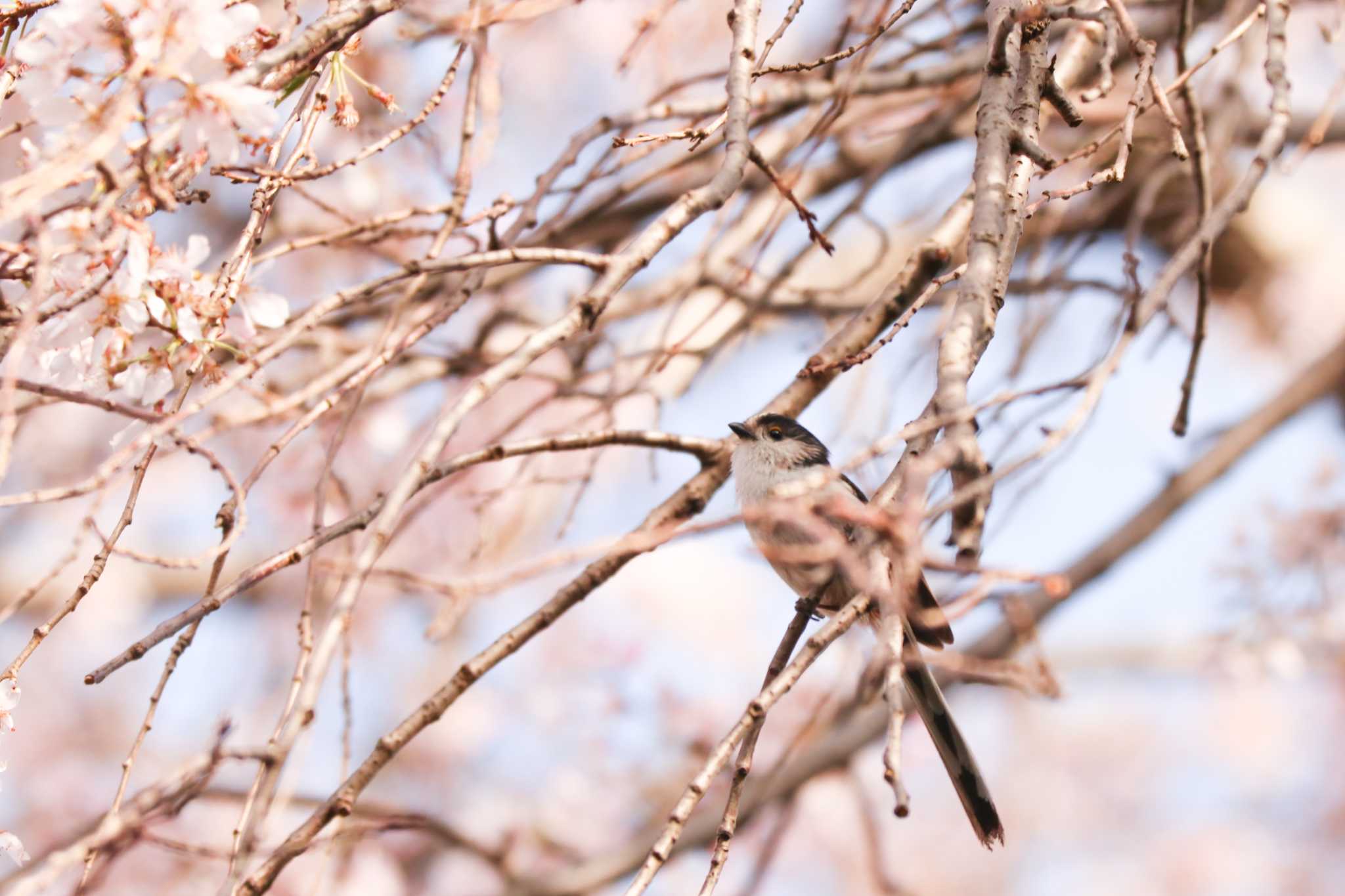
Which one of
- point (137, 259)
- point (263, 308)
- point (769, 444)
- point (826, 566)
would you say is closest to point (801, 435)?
point (769, 444)

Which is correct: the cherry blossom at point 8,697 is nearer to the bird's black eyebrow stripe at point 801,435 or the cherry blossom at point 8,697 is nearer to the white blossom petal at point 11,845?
the white blossom petal at point 11,845

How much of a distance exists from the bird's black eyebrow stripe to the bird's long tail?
73cm

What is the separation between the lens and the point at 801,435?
135 inches

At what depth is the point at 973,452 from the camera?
4.29 feet

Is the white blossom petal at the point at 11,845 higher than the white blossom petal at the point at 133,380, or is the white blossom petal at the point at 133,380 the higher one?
the white blossom petal at the point at 133,380

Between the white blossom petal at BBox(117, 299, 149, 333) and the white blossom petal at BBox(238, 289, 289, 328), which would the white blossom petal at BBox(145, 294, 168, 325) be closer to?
the white blossom petal at BBox(117, 299, 149, 333)

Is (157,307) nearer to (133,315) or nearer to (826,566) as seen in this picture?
(133,315)

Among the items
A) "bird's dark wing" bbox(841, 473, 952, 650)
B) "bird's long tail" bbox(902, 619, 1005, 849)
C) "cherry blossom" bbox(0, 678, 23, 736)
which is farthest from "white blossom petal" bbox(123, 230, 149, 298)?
"bird's dark wing" bbox(841, 473, 952, 650)

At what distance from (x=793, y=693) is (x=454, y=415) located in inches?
201

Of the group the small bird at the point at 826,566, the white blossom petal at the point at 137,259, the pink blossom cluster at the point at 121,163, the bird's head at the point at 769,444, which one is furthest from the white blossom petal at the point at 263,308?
the bird's head at the point at 769,444

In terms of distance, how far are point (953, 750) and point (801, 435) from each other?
3.77ft

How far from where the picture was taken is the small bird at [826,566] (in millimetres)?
2225

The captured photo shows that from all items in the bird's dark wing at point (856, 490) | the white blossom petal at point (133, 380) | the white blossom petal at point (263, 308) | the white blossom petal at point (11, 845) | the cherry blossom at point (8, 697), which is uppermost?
the bird's dark wing at point (856, 490)

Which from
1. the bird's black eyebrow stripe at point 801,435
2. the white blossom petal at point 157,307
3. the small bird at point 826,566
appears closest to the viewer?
the white blossom petal at point 157,307
